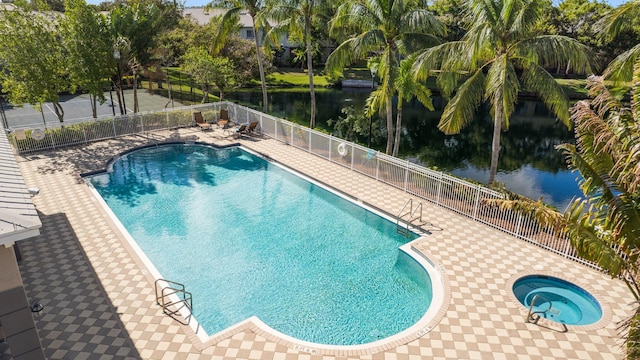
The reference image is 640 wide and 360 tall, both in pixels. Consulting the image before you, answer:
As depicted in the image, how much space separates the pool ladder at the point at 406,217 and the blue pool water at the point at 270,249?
334 millimetres

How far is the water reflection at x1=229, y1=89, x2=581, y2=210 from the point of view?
883 inches

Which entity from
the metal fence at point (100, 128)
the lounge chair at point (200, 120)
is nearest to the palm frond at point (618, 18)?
the lounge chair at point (200, 120)

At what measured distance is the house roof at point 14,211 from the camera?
585 cm

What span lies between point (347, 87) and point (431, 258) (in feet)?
142

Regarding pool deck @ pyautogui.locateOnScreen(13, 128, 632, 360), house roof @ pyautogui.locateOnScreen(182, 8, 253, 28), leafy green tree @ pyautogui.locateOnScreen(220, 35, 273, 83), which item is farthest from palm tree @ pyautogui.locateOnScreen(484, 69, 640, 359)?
house roof @ pyautogui.locateOnScreen(182, 8, 253, 28)

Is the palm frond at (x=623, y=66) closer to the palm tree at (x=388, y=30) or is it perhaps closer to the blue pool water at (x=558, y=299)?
the blue pool water at (x=558, y=299)

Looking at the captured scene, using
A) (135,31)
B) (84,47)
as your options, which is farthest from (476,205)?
(135,31)

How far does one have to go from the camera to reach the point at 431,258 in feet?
40.2

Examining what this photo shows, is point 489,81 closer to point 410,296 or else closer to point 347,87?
point 410,296

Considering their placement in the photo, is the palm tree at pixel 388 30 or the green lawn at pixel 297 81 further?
the green lawn at pixel 297 81

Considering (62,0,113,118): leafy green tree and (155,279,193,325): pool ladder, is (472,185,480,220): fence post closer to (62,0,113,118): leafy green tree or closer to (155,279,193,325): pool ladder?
(155,279,193,325): pool ladder

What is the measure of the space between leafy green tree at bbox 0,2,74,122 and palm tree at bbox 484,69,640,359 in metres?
21.5

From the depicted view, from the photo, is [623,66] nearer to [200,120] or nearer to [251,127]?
[251,127]

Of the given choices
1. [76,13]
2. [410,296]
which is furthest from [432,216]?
[76,13]
